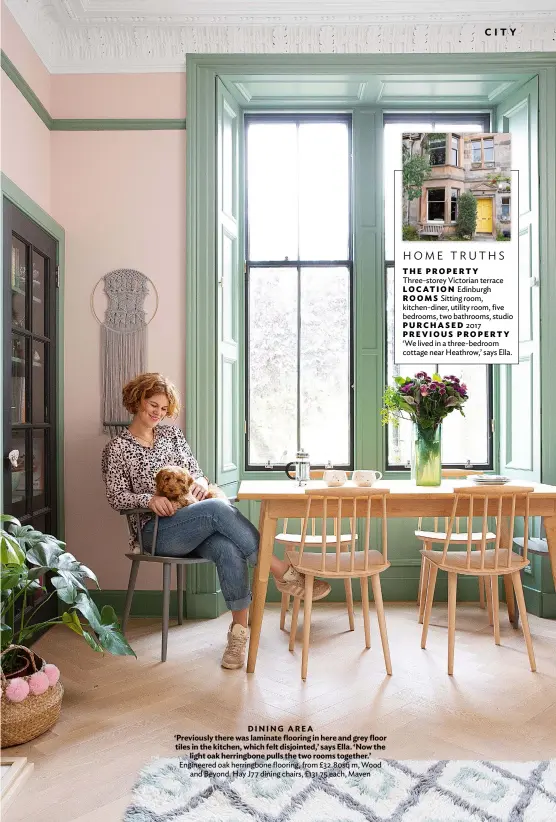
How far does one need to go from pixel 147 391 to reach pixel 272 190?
1823 millimetres

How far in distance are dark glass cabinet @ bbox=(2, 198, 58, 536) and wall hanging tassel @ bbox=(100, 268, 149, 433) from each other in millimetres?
298

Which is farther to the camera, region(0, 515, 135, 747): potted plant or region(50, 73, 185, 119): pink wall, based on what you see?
region(50, 73, 185, 119): pink wall

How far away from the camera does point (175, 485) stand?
300 centimetres

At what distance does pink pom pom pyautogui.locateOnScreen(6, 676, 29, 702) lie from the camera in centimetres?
213

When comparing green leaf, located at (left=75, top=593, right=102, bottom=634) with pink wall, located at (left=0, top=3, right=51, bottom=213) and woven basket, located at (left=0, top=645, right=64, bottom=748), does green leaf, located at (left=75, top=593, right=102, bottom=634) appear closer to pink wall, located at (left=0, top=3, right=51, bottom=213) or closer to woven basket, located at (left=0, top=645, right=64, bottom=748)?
woven basket, located at (left=0, top=645, right=64, bottom=748)

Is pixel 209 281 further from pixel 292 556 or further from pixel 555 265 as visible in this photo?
pixel 555 265

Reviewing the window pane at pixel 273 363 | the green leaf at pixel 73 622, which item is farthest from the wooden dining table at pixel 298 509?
the window pane at pixel 273 363

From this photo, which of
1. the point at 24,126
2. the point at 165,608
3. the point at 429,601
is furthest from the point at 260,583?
the point at 24,126

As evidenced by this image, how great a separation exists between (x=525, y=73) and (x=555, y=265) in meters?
1.20

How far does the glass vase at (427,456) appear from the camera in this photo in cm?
323

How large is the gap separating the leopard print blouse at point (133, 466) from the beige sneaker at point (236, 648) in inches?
27.5

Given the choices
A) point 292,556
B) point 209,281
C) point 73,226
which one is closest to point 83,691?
point 292,556

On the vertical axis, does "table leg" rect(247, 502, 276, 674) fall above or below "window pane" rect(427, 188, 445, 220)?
below

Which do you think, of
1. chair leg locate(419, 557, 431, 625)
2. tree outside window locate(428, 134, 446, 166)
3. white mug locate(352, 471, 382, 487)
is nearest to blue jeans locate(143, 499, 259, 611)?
white mug locate(352, 471, 382, 487)
